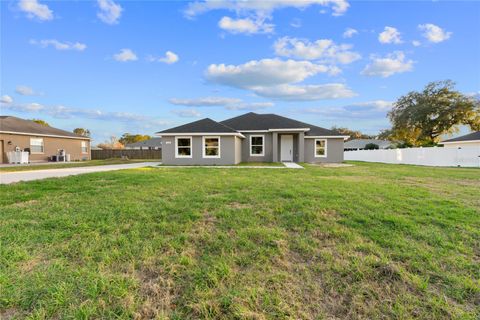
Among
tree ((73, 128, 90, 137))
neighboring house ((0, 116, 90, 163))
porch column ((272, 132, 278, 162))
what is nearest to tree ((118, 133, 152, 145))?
tree ((73, 128, 90, 137))

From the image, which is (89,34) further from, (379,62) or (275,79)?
(379,62)

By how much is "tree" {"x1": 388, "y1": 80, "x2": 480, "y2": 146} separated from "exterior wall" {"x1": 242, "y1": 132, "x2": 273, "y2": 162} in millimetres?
27598

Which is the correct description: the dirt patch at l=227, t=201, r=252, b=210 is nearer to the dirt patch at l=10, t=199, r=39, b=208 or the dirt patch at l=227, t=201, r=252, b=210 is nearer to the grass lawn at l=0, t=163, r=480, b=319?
the grass lawn at l=0, t=163, r=480, b=319

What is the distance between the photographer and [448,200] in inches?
210

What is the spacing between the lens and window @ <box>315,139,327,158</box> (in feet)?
64.8

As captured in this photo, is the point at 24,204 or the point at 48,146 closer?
the point at 24,204

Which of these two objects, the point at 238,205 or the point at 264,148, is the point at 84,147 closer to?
the point at 264,148

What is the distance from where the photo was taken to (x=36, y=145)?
20984mm

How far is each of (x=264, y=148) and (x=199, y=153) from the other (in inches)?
220

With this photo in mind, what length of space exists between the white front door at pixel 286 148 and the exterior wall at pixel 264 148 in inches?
48.4

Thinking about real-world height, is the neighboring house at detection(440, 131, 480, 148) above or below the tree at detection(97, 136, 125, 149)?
below

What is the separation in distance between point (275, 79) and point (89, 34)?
1531 cm

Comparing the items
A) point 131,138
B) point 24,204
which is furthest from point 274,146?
point 131,138

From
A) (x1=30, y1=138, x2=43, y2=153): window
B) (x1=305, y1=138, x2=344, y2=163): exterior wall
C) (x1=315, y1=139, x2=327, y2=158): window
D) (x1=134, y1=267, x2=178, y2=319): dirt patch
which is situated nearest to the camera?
(x1=134, y1=267, x2=178, y2=319): dirt patch
